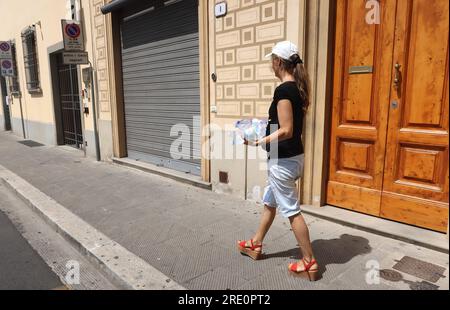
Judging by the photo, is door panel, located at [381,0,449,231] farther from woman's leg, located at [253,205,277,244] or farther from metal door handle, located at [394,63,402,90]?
woman's leg, located at [253,205,277,244]

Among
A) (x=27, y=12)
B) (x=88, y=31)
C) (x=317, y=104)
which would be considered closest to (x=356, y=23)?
(x=317, y=104)

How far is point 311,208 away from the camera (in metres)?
4.35

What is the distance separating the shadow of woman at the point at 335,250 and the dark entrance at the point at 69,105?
28.3ft

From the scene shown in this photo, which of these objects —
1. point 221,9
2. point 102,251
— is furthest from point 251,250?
point 221,9

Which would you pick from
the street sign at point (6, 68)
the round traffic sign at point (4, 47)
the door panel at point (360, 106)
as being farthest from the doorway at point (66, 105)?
the door panel at point (360, 106)

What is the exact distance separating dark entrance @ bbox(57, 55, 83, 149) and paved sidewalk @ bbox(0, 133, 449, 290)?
4358 mm

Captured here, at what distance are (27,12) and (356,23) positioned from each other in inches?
468

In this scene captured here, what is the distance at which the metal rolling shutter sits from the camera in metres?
6.04

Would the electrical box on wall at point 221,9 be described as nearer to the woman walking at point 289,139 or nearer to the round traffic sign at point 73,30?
the woman walking at point 289,139

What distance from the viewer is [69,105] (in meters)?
10.7

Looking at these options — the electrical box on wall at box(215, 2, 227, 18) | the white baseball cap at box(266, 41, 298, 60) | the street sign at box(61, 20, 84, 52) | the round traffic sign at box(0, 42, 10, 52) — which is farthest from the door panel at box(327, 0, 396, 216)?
the round traffic sign at box(0, 42, 10, 52)

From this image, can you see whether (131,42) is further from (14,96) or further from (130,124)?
(14,96)

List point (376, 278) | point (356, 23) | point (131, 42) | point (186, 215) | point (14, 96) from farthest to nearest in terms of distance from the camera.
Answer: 1. point (14, 96)
2. point (131, 42)
3. point (186, 215)
4. point (356, 23)
5. point (376, 278)

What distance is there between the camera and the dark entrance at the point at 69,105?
33.6 ft
